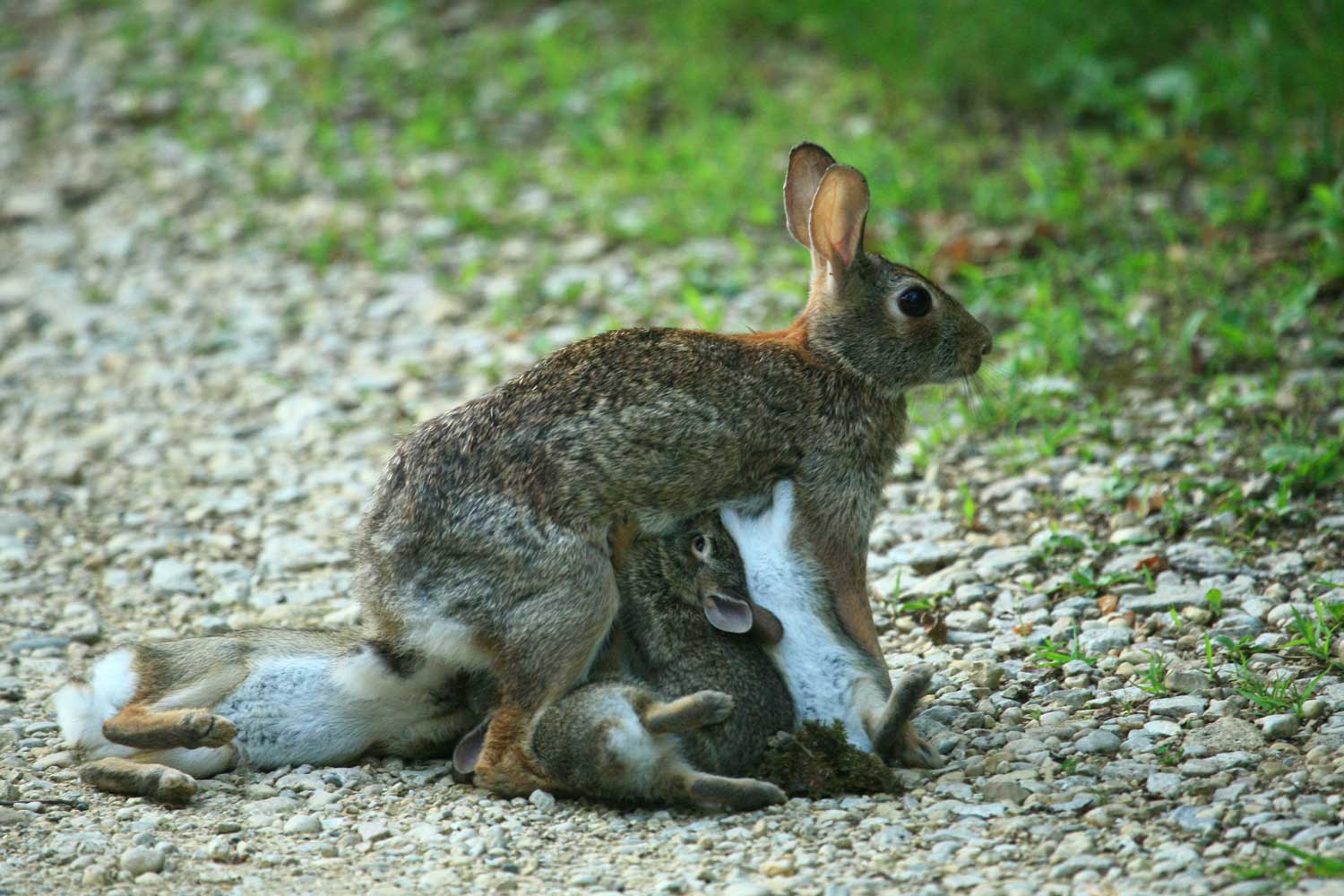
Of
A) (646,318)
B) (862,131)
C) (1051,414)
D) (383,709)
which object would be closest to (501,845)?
(383,709)

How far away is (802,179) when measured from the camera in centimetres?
588

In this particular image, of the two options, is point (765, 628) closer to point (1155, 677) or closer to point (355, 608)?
point (1155, 677)

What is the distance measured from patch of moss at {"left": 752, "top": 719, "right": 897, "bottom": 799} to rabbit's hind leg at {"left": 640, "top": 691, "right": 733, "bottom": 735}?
0.31 m

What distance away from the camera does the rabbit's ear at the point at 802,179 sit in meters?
5.84

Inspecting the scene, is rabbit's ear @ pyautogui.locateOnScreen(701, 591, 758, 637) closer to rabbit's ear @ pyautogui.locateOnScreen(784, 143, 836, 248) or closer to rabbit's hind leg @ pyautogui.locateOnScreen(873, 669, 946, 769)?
rabbit's hind leg @ pyautogui.locateOnScreen(873, 669, 946, 769)

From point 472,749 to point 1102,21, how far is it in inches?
279

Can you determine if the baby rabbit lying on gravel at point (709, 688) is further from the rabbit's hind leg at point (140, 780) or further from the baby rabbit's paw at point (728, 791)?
the rabbit's hind leg at point (140, 780)

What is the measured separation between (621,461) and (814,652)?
87 centimetres

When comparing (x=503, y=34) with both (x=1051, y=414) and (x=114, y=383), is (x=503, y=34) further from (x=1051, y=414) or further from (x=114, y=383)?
(x=1051, y=414)

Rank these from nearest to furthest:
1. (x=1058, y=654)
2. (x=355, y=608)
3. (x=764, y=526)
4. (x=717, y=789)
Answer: (x=717, y=789), (x=764, y=526), (x=1058, y=654), (x=355, y=608)

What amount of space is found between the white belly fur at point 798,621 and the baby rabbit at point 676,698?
2.0 inches

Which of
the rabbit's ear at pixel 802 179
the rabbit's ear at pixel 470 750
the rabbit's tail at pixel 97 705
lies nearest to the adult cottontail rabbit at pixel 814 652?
the rabbit's ear at pixel 470 750

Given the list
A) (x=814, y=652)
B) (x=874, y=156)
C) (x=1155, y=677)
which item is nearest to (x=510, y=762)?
(x=814, y=652)

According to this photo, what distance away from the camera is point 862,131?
10.1 metres
